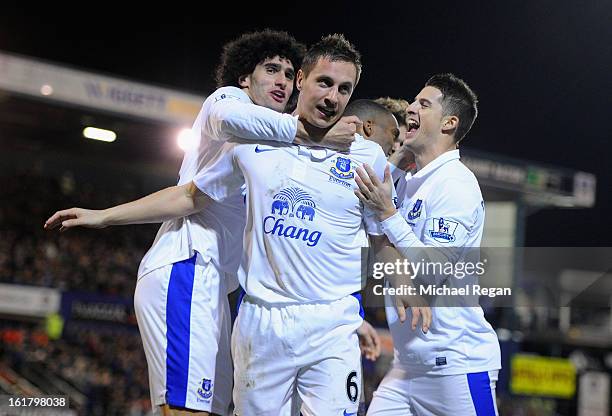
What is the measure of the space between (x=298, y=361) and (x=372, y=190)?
75cm

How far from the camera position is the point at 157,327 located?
12.5 feet

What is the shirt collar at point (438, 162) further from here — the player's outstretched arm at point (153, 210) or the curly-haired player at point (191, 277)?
the player's outstretched arm at point (153, 210)

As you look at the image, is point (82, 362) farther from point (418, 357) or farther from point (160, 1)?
point (418, 357)

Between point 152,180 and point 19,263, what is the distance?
4182 millimetres

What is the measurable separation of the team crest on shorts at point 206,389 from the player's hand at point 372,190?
111 centimetres

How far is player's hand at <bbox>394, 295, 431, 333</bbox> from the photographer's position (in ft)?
11.9

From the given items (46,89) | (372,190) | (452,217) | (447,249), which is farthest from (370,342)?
(46,89)

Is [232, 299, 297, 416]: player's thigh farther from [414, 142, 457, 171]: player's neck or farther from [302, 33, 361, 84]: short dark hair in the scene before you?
[414, 142, 457, 171]: player's neck

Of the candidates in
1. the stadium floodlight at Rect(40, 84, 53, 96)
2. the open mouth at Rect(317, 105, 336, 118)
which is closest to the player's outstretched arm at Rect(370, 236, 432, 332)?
the open mouth at Rect(317, 105, 336, 118)

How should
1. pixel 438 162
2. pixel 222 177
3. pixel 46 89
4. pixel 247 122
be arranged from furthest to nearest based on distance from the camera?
pixel 46 89
pixel 438 162
pixel 222 177
pixel 247 122

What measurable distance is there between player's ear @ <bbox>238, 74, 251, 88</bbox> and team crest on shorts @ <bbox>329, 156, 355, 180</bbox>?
1.07 m

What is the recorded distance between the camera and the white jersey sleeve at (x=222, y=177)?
3.62 m

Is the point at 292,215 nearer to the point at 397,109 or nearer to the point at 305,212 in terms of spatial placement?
the point at 305,212

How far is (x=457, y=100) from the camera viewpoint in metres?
4.05
